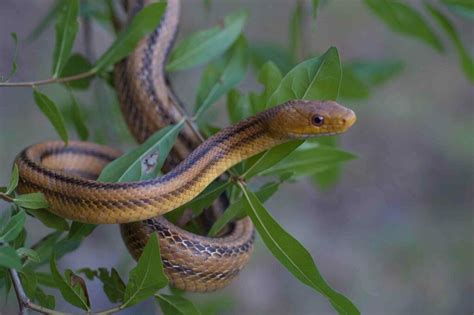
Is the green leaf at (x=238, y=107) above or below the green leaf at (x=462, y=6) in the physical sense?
below

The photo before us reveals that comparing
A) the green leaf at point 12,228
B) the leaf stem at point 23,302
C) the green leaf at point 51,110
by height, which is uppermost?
the green leaf at point 51,110

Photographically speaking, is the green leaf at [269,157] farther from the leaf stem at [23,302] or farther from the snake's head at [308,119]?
the leaf stem at [23,302]

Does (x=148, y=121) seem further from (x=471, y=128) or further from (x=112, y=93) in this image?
(x=471, y=128)

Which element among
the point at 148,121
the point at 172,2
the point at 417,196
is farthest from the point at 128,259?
the point at 417,196

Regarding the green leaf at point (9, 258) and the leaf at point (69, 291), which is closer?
the green leaf at point (9, 258)

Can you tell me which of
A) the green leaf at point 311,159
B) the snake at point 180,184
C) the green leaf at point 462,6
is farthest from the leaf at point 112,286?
the green leaf at point 462,6

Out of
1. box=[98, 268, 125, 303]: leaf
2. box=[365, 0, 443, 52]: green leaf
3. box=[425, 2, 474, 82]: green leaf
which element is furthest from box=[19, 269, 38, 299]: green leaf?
box=[425, 2, 474, 82]: green leaf
